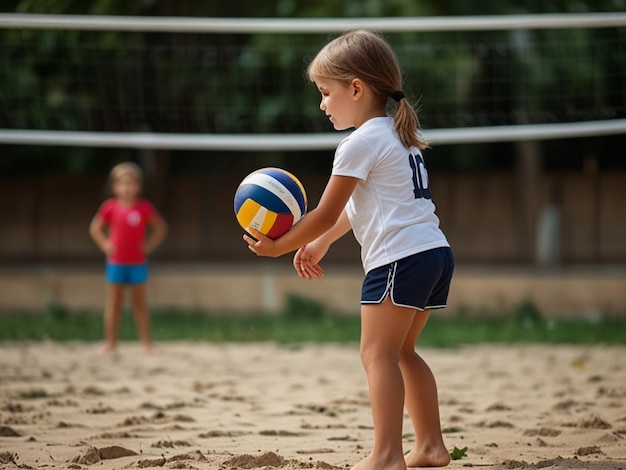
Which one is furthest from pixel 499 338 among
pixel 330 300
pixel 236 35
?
pixel 236 35

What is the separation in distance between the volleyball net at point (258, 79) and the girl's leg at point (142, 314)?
160 cm

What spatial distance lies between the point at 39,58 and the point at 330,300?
3847 mm

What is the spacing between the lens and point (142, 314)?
778 centimetres

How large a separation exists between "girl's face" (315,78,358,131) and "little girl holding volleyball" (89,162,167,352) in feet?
14.9

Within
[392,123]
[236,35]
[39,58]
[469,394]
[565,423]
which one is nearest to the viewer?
[392,123]

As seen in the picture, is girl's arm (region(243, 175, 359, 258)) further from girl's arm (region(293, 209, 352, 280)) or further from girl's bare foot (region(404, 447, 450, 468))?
girl's bare foot (region(404, 447, 450, 468))

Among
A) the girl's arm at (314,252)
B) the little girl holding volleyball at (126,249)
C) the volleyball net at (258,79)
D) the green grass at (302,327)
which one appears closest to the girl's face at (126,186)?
the little girl holding volleyball at (126,249)

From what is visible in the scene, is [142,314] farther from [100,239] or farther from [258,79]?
[258,79]

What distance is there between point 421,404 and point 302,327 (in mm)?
5617

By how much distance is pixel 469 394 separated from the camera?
5312mm

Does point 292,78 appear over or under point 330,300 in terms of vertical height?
over

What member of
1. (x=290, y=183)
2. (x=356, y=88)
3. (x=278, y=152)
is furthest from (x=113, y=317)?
(x=356, y=88)

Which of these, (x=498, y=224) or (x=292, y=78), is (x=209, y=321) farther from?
(x=498, y=224)

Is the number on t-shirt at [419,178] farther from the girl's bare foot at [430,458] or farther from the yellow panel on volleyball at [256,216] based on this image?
the girl's bare foot at [430,458]
